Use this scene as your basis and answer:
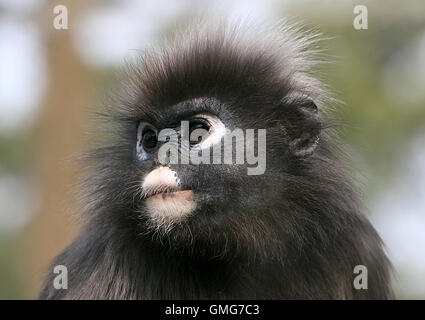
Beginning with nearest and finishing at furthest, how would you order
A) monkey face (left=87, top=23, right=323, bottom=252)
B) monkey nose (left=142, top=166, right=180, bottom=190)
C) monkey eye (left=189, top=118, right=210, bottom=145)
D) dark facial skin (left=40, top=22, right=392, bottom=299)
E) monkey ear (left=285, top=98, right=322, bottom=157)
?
monkey nose (left=142, top=166, right=180, bottom=190)
monkey face (left=87, top=23, right=323, bottom=252)
monkey eye (left=189, top=118, right=210, bottom=145)
dark facial skin (left=40, top=22, right=392, bottom=299)
monkey ear (left=285, top=98, right=322, bottom=157)

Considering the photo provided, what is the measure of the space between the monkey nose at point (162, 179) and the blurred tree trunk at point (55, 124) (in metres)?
7.44

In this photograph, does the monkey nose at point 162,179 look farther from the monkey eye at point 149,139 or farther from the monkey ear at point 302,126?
the monkey ear at point 302,126

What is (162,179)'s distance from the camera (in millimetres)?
4637

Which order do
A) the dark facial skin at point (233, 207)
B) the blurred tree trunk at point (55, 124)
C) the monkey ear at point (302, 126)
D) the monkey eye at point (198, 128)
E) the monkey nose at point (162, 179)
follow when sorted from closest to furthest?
the monkey nose at point (162, 179), the monkey eye at point (198, 128), the dark facial skin at point (233, 207), the monkey ear at point (302, 126), the blurred tree trunk at point (55, 124)

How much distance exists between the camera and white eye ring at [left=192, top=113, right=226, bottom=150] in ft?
15.6

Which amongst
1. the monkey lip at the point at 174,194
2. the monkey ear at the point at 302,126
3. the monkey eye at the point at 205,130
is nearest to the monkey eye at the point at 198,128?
the monkey eye at the point at 205,130

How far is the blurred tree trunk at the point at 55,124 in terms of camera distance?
1230 centimetres

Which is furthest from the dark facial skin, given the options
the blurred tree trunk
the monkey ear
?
the blurred tree trunk

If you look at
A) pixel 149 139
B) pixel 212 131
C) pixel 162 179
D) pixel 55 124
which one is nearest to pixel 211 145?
pixel 212 131

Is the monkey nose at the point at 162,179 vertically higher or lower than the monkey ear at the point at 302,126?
lower

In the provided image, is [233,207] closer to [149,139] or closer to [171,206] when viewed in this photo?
[171,206]

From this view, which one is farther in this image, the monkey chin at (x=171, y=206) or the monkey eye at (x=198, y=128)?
the monkey eye at (x=198, y=128)

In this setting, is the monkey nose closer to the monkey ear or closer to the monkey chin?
the monkey chin
